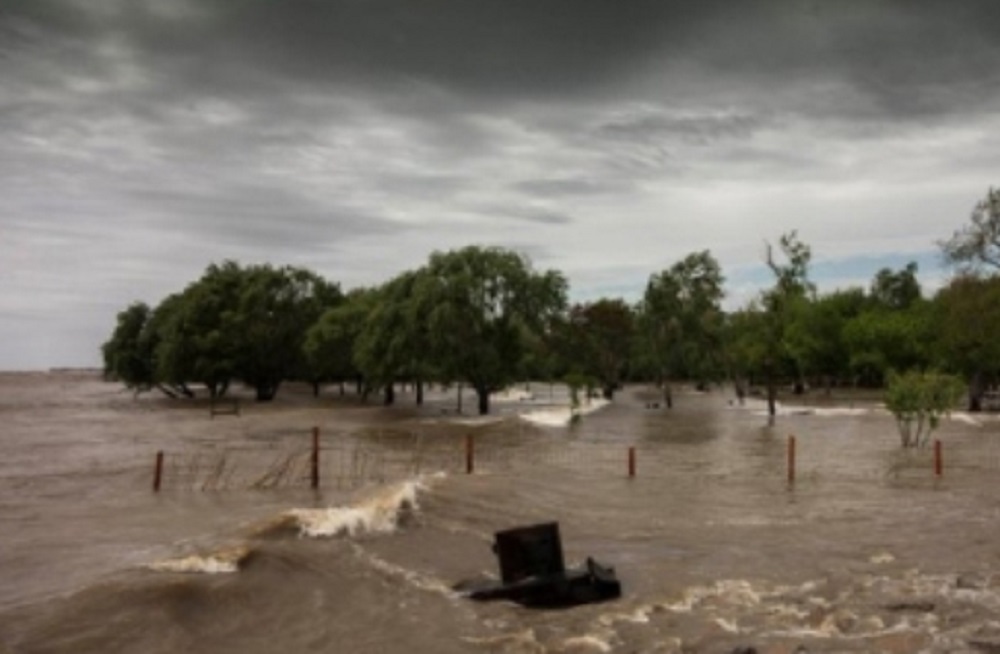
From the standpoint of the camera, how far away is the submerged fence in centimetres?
2756

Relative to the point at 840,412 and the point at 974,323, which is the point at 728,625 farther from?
the point at 974,323

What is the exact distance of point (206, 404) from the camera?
89.2 m

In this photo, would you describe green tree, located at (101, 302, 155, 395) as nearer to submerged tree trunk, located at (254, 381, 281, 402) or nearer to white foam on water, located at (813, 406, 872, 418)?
submerged tree trunk, located at (254, 381, 281, 402)

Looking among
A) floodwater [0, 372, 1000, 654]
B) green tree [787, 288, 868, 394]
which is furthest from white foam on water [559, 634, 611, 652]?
green tree [787, 288, 868, 394]

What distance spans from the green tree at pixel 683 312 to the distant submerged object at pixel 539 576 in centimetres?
6872

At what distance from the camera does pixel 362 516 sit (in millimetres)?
18078

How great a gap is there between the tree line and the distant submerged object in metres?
31.3

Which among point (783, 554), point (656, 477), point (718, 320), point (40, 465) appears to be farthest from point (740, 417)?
point (783, 554)

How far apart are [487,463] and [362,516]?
14.8 meters

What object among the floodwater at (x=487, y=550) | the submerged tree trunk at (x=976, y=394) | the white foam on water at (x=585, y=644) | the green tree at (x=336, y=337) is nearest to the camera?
the white foam on water at (x=585, y=644)

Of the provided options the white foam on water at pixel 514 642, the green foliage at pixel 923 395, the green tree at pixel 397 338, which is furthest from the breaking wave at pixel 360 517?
the green tree at pixel 397 338

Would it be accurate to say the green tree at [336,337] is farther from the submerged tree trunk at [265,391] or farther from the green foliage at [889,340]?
the green foliage at [889,340]

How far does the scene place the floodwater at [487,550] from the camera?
11.5m

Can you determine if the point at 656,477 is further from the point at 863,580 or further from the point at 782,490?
the point at 863,580
